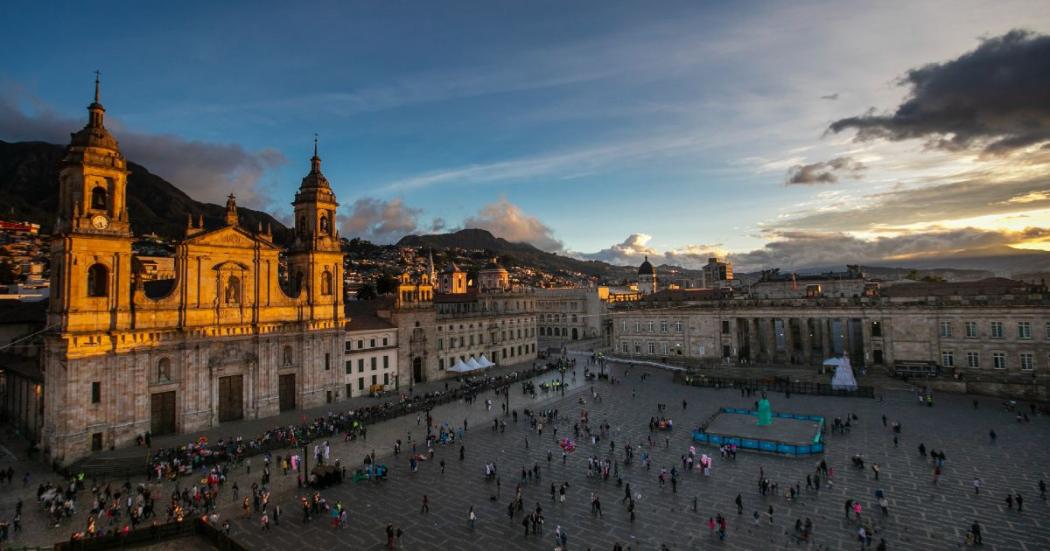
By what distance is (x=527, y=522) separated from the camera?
23.5 meters

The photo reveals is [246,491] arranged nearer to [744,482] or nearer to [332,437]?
[332,437]

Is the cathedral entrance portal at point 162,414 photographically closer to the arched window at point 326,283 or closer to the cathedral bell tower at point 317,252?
the cathedral bell tower at point 317,252

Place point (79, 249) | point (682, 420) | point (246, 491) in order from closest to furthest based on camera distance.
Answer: point (246, 491), point (79, 249), point (682, 420)

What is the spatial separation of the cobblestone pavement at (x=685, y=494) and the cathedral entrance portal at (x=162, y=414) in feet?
41.4

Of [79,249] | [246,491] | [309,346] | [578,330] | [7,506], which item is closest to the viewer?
[7,506]

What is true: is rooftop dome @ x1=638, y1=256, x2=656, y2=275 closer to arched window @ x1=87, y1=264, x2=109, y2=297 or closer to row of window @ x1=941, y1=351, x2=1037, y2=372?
row of window @ x1=941, y1=351, x2=1037, y2=372

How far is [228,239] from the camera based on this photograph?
4472cm

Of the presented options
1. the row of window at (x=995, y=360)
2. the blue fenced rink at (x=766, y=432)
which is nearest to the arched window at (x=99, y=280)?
the blue fenced rink at (x=766, y=432)

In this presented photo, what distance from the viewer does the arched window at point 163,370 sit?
39344mm

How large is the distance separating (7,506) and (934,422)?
2307 inches

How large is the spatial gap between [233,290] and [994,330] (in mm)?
71649

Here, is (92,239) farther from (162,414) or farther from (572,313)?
(572,313)

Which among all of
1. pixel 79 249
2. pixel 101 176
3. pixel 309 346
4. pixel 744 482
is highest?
pixel 101 176

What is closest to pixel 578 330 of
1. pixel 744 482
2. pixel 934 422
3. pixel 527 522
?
pixel 934 422
